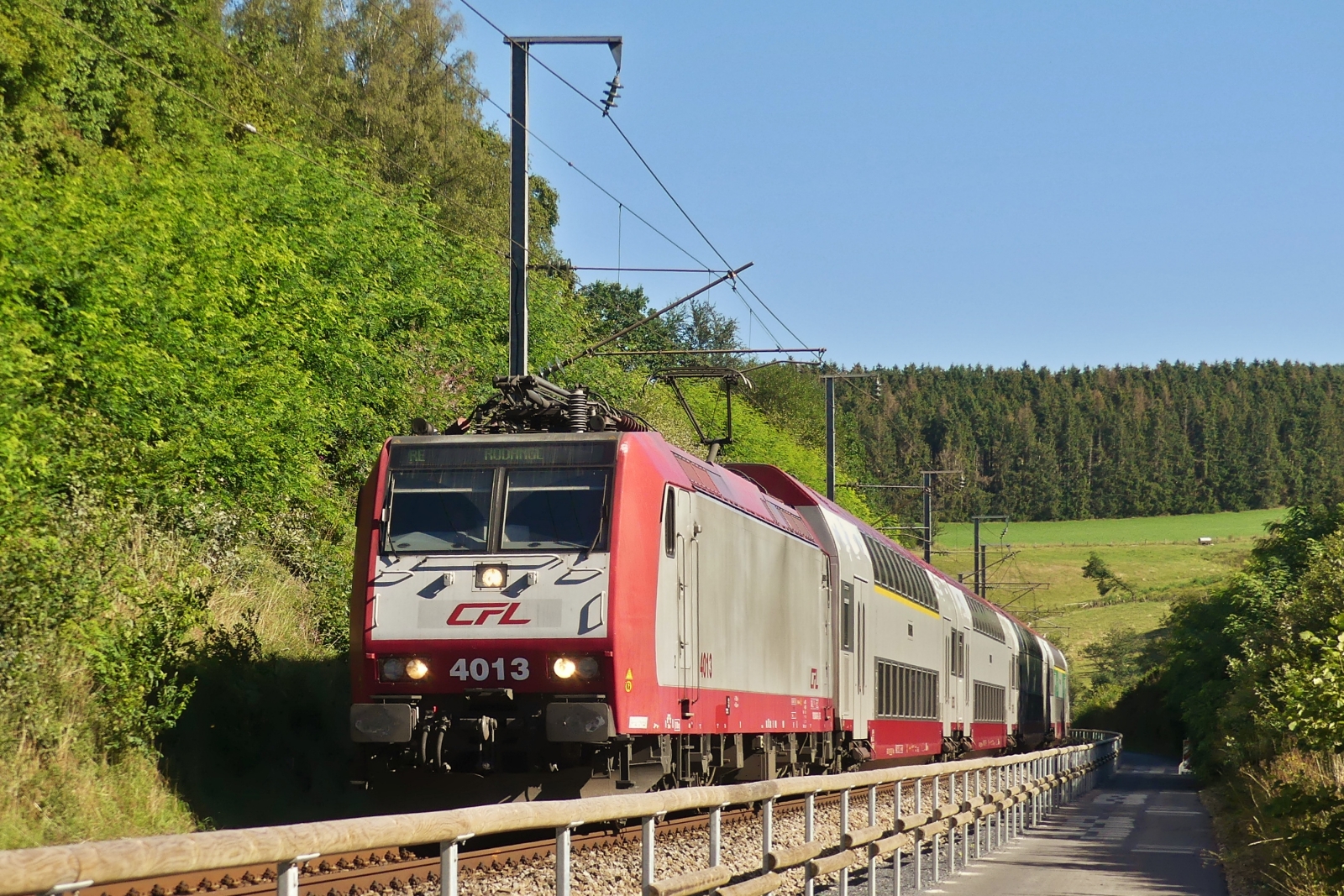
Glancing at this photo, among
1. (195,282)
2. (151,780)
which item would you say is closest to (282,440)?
(195,282)

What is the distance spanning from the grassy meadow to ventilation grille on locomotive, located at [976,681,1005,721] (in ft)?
272

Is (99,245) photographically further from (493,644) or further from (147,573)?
(493,644)

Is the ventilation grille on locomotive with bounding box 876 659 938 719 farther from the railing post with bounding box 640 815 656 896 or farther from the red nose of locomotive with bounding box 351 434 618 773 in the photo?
the railing post with bounding box 640 815 656 896

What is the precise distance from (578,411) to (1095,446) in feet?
615

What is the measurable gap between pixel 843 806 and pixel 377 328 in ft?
74.4

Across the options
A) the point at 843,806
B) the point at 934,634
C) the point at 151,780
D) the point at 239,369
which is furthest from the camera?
the point at 934,634

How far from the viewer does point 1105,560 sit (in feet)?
508

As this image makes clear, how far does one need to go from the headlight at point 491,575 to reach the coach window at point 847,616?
28.6 ft

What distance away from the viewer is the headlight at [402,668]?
12.8 metres

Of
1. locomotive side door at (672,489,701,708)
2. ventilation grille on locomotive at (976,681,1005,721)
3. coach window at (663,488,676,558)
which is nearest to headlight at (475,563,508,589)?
coach window at (663,488,676,558)

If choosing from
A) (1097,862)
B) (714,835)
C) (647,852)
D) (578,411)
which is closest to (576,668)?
(578,411)

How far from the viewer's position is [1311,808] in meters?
9.45

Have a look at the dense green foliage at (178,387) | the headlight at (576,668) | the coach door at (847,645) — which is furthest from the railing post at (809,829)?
the coach door at (847,645)

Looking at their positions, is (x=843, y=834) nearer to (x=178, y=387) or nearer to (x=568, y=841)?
(x=568, y=841)
